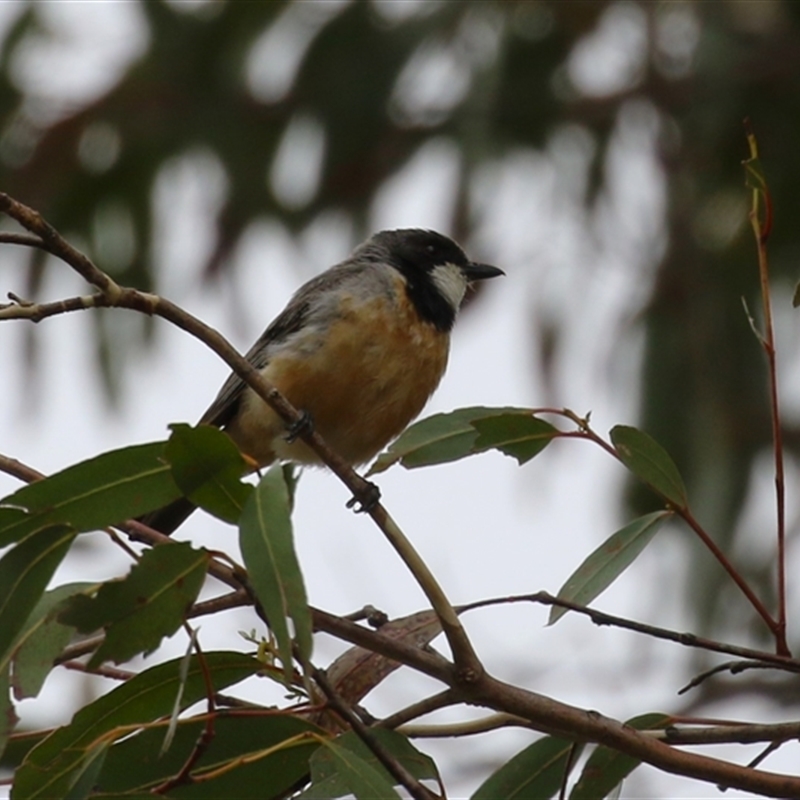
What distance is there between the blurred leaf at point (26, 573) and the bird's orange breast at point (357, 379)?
5.47 feet

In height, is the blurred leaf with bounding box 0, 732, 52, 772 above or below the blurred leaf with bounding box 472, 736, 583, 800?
above

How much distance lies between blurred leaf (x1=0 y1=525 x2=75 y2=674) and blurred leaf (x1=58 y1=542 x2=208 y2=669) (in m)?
0.06

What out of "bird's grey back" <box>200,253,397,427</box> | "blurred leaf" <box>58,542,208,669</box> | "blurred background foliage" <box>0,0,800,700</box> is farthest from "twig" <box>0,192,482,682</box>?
"blurred background foliage" <box>0,0,800,700</box>

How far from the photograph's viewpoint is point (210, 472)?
7.14 feet

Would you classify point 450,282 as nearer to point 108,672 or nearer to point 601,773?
point 601,773

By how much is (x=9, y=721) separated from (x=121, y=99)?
465cm

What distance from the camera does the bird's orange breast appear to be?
379 cm

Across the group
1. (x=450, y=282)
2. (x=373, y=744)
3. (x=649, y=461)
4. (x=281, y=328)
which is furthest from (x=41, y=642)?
(x=450, y=282)

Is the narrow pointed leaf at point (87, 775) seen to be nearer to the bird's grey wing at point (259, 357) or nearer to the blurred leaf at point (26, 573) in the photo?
the blurred leaf at point (26, 573)

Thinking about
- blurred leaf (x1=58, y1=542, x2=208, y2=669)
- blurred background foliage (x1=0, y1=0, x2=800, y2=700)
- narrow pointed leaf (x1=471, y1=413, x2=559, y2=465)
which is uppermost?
blurred background foliage (x1=0, y1=0, x2=800, y2=700)

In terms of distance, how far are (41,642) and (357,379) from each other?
5.24ft

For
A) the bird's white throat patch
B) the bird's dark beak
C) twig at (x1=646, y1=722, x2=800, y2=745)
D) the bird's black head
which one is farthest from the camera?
the bird's dark beak

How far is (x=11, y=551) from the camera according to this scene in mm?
2150

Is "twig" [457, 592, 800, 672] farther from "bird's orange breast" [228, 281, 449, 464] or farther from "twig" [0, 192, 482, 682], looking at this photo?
"bird's orange breast" [228, 281, 449, 464]
